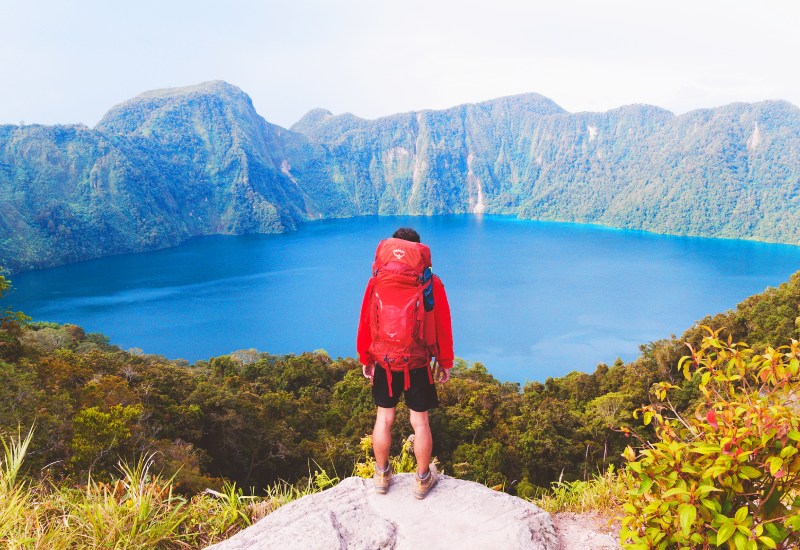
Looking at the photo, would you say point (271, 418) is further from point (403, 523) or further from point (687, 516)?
point (687, 516)

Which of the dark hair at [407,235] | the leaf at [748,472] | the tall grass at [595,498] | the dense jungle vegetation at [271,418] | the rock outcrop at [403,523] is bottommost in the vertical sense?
the dense jungle vegetation at [271,418]

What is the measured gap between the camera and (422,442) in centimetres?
344

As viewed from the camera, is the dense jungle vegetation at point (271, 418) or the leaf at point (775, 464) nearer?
the leaf at point (775, 464)

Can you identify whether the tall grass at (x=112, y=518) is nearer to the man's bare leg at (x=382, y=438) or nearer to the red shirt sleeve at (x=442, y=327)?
the man's bare leg at (x=382, y=438)

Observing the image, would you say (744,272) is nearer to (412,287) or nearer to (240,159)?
(412,287)

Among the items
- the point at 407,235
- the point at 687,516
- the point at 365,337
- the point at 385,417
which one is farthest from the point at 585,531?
the point at 407,235

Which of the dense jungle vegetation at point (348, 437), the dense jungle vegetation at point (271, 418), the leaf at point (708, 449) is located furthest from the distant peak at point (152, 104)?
the leaf at point (708, 449)

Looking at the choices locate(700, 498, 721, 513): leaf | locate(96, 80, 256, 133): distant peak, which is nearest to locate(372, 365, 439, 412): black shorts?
locate(700, 498, 721, 513): leaf

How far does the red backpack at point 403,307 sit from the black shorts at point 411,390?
0.23ft

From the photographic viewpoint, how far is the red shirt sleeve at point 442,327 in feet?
11.2

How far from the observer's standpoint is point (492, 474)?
46.0 ft

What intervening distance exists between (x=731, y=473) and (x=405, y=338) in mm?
1870

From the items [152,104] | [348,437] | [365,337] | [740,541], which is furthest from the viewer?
[152,104]

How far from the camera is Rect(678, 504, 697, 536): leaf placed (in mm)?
1629
